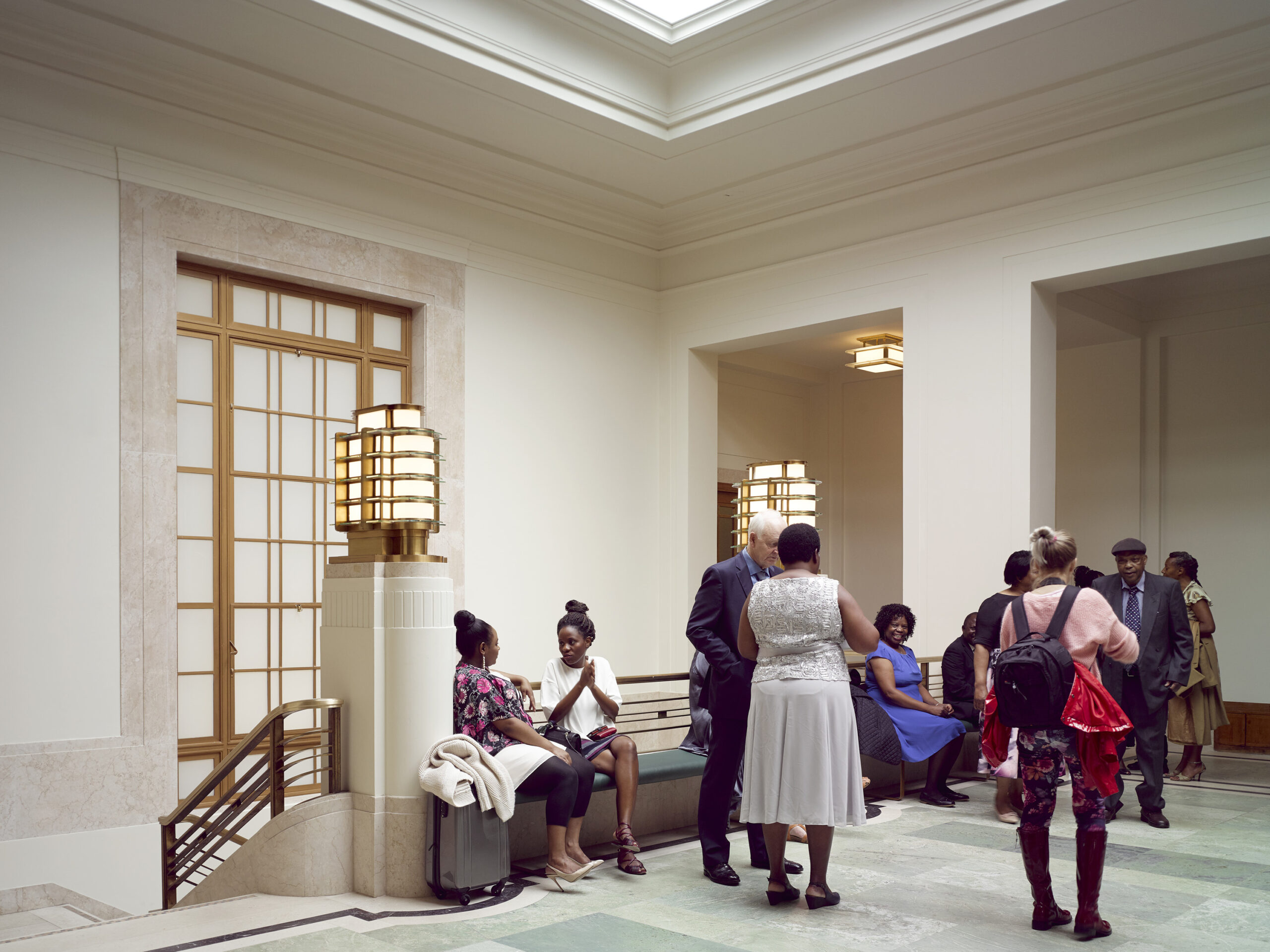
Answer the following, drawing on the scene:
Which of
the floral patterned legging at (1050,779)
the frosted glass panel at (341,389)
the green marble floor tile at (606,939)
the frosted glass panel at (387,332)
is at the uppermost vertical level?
the frosted glass panel at (387,332)

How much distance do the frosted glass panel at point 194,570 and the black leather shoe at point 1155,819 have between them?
7272mm

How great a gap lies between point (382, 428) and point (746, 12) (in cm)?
515

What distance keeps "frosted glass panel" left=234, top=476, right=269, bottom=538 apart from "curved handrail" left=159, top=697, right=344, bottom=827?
9.52 ft

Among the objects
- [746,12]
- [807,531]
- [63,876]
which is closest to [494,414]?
[746,12]

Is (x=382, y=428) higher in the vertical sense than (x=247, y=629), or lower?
higher

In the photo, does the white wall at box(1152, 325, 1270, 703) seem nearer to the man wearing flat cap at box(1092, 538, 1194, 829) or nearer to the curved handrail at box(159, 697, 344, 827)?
the man wearing flat cap at box(1092, 538, 1194, 829)

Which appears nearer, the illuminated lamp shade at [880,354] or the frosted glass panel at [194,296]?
the frosted glass panel at [194,296]

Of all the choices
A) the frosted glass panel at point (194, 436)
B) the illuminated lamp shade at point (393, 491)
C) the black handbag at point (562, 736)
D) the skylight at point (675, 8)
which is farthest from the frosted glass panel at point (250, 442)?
the skylight at point (675, 8)

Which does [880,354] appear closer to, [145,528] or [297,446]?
[297,446]

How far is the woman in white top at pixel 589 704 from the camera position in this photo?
6.31 m

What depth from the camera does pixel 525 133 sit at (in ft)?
33.0

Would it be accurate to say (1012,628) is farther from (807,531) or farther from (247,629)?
(247,629)

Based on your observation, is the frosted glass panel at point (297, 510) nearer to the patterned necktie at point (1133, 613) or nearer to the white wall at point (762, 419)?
the patterned necktie at point (1133, 613)

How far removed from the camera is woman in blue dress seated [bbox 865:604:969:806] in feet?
26.4
